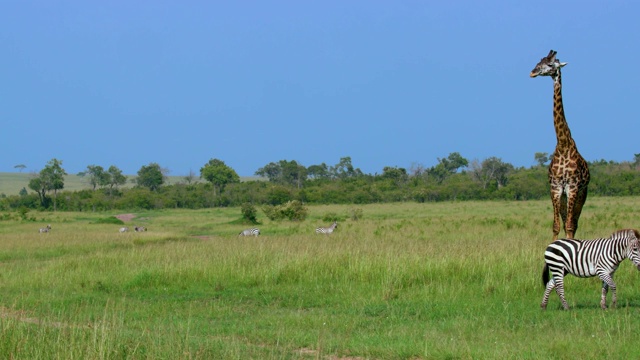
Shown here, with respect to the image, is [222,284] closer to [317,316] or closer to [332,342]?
[317,316]

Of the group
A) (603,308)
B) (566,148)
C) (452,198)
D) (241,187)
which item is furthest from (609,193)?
(603,308)

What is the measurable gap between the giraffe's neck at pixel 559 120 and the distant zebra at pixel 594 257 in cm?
338

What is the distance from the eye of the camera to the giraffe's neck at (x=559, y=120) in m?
11.7

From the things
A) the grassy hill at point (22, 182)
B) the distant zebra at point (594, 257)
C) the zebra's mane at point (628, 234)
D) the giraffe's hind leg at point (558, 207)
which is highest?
the grassy hill at point (22, 182)

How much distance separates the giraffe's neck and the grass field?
6.68 feet

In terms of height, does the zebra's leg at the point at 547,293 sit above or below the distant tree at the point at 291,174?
below

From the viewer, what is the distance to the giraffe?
36.8ft

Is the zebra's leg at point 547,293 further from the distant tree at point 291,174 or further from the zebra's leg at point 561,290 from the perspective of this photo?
the distant tree at point 291,174

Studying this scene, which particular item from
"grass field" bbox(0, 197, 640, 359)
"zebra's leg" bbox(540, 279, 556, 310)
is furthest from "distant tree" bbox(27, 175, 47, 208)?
"zebra's leg" bbox(540, 279, 556, 310)

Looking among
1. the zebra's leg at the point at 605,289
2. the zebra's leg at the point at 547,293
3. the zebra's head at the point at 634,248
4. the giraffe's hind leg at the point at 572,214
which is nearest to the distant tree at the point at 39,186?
the giraffe's hind leg at the point at 572,214

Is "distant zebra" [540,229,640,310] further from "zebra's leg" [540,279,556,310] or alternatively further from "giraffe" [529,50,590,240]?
"giraffe" [529,50,590,240]

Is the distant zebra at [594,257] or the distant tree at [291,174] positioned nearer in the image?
the distant zebra at [594,257]

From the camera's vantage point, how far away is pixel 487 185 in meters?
64.9

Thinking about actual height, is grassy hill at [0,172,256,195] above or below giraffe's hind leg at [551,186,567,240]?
above
